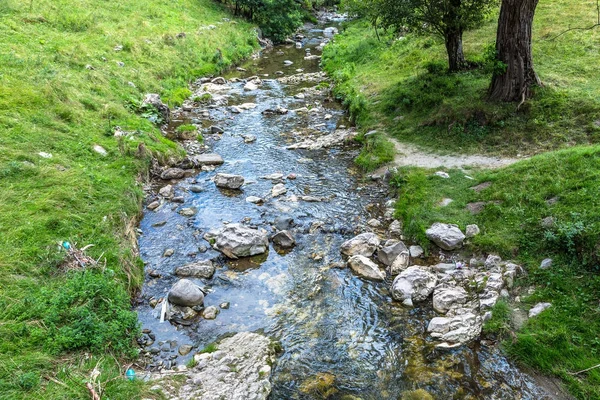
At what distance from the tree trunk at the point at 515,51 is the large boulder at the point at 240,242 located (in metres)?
10.4

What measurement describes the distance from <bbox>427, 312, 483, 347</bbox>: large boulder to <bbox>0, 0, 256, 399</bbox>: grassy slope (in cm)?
587

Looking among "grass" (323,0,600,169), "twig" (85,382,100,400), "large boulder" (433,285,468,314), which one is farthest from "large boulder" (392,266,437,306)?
"grass" (323,0,600,169)

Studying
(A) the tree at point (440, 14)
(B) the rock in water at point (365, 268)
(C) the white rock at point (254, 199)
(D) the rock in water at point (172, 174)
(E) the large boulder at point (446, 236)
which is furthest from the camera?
(A) the tree at point (440, 14)

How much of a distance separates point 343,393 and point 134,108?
16.4 m

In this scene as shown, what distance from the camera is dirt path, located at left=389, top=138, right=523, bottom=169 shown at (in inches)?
522

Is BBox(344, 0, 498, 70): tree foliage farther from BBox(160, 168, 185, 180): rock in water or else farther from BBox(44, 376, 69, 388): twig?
BBox(44, 376, 69, 388): twig

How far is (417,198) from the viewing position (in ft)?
40.8

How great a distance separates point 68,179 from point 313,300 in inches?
307

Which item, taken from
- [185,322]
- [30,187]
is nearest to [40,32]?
[30,187]

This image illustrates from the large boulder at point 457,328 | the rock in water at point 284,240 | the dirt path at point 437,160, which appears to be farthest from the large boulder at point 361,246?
the dirt path at point 437,160

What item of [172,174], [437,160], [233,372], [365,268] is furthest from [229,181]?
[233,372]

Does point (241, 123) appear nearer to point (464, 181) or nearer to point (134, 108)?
point (134, 108)

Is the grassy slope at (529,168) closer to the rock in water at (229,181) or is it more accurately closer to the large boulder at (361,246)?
the large boulder at (361,246)

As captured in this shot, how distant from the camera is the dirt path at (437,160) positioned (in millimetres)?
13258
